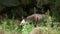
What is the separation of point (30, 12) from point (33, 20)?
4.11 feet

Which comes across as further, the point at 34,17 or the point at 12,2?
the point at 12,2

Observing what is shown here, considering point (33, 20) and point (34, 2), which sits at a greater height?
point (34, 2)

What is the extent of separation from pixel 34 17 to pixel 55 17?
0.74m

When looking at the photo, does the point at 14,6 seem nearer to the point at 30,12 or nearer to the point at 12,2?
the point at 12,2

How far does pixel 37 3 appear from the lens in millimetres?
8047

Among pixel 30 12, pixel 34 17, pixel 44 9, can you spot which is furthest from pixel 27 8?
pixel 34 17

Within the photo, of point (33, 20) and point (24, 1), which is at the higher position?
point (24, 1)

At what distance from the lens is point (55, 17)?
7027 millimetres

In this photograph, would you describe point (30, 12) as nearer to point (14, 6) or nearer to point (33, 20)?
point (14, 6)

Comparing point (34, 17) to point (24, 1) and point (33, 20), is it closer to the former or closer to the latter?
point (33, 20)

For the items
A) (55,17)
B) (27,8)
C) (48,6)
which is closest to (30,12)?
(27,8)

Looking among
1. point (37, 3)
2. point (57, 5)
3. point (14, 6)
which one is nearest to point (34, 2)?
point (37, 3)

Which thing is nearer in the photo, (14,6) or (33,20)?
(33,20)

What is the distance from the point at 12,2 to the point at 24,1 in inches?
20.2
